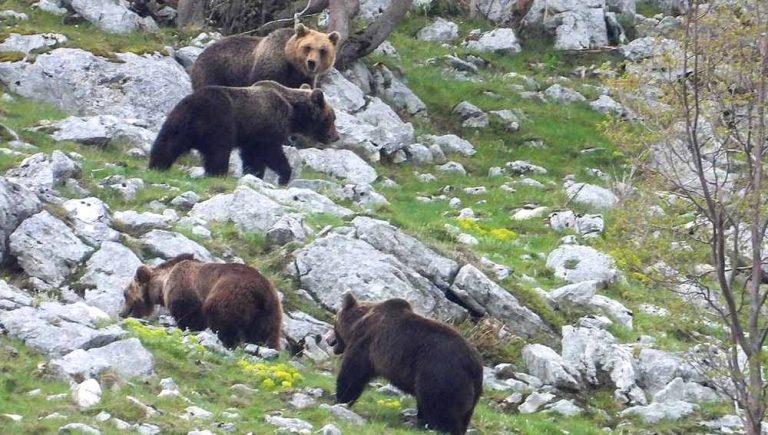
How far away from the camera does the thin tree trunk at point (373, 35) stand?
95.6ft

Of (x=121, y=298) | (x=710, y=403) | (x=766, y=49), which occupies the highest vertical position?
(x=766, y=49)

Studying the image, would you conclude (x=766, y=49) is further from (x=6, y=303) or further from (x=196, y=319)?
(x=6, y=303)

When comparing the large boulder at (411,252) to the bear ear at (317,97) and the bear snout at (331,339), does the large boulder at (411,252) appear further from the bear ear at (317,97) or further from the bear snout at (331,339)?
the bear ear at (317,97)

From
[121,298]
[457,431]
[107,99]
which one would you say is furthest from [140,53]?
[457,431]

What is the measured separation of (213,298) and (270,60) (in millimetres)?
12019

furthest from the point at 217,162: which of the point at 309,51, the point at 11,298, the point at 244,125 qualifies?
the point at 11,298

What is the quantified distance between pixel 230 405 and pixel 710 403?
6.46 m

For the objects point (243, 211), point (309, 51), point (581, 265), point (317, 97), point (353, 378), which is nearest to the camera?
point (353, 378)

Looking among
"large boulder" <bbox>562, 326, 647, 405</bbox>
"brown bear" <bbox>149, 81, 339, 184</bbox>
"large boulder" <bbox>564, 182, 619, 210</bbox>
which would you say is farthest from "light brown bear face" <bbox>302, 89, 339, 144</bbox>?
"large boulder" <bbox>562, 326, 647, 405</bbox>

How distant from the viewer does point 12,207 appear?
15930 mm

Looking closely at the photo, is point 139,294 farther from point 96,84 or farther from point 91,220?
point 96,84

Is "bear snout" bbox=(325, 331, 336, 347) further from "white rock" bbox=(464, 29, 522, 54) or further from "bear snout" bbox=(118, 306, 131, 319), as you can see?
"white rock" bbox=(464, 29, 522, 54)

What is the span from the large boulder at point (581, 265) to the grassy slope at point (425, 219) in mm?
206

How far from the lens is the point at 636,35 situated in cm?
3566
